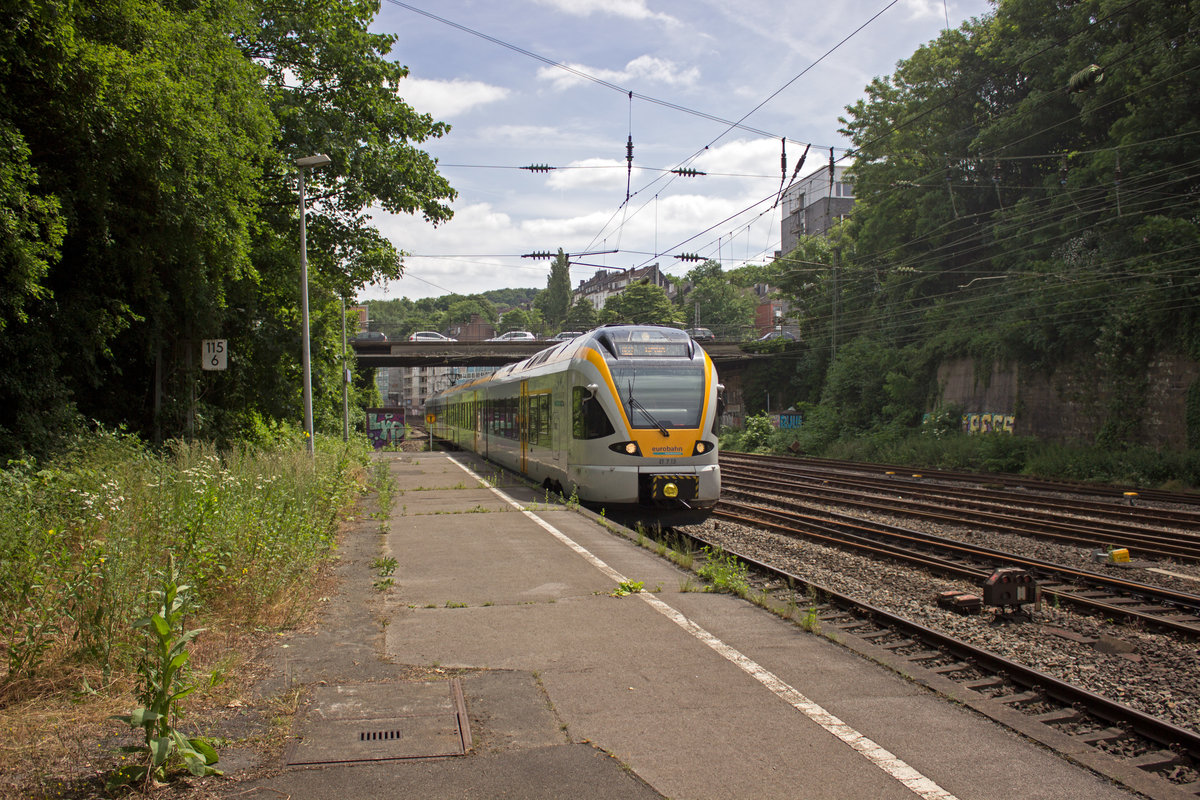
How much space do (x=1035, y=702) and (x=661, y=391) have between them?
25.8 ft

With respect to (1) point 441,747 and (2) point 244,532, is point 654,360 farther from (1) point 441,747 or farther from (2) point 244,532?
(1) point 441,747

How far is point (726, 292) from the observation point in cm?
9612

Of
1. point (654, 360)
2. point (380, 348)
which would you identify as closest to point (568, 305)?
point (380, 348)

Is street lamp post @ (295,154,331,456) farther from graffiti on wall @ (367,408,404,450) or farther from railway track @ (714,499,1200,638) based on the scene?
graffiti on wall @ (367,408,404,450)

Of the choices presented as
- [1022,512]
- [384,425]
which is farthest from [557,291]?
[1022,512]

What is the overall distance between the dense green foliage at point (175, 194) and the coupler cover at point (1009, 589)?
32.9 feet

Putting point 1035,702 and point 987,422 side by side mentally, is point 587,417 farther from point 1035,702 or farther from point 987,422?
point 987,422

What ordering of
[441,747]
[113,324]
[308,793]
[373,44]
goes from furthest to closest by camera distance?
[373,44], [113,324], [441,747], [308,793]

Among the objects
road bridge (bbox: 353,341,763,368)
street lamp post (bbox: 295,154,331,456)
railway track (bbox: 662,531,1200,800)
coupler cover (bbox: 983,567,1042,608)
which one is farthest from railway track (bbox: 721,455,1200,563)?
road bridge (bbox: 353,341,763,368)

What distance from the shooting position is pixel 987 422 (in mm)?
31422

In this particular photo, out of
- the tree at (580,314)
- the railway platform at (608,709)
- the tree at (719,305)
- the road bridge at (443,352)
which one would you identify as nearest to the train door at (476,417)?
the road bridge at (443,352)

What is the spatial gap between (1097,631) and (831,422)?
33141 mm

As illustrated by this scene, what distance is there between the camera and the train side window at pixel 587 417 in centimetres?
1280

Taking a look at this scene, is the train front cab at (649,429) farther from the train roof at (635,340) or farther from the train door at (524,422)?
the train door at (524,422)
